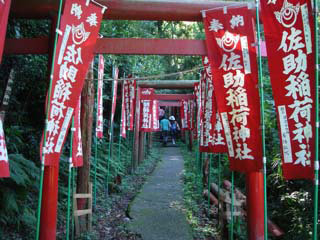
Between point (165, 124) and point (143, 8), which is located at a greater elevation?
point (143, 8)

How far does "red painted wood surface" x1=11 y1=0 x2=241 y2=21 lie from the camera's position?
14.3 ft

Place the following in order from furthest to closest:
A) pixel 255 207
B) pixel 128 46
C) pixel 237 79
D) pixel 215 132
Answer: pixel 215 132 < pixel 128 46 < pixel 255 207 < pixel 237 79

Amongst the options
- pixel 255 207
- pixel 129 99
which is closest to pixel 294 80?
pixel 255 207

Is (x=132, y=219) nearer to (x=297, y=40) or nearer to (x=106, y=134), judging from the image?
(x=297, y=40)

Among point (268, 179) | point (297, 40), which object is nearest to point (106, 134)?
point (268, 179)

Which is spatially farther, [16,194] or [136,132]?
[136,132]

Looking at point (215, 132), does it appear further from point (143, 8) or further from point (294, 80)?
point (294, 80)

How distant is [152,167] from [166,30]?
6.12 meters

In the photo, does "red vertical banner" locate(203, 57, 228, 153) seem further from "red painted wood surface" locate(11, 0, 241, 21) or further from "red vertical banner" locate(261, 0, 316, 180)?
"red vertical banner" locate(261, 0, 316, 180)

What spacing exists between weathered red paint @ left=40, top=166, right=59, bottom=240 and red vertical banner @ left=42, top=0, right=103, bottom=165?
48 centimetres

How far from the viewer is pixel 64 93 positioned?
3.81 m

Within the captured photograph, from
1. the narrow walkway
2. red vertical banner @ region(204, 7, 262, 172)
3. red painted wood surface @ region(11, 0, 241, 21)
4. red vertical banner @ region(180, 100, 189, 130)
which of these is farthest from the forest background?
red vertical banner @ region(180, 100, 189, 130)

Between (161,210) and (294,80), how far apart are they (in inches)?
198

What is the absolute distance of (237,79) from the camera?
13.5 ft
